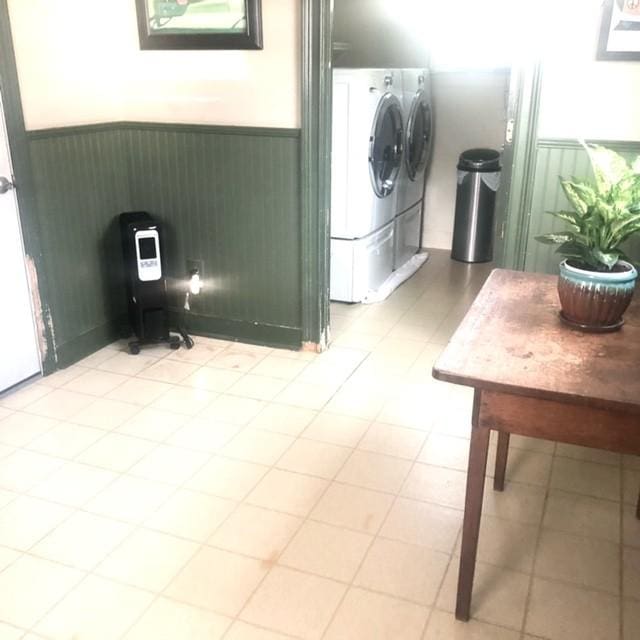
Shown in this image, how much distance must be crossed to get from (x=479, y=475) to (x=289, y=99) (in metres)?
2.23

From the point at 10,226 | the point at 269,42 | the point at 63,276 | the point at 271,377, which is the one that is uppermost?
the point at 269,42

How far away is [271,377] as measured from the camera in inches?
133

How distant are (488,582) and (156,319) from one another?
7.55 ft

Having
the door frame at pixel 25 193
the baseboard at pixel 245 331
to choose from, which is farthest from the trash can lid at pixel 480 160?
the door frame at pixel 25 193

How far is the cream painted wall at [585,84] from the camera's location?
2.87m

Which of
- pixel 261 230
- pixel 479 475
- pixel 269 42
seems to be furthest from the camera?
pixel 261 230

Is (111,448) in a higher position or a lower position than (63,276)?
lower

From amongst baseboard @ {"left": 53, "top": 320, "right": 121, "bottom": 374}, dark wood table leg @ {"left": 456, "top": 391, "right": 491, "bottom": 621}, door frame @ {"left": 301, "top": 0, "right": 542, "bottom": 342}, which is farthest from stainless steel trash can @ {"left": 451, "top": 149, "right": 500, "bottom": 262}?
dark wood table leg @ {"left": 456, "top": 391, "right": 491, "bottom": 621}

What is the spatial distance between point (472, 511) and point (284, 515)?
30.6 inches

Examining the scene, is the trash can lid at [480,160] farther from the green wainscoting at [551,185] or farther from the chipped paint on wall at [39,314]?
the chipped paint on wall at [39,314]

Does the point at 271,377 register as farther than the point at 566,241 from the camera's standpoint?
Yes

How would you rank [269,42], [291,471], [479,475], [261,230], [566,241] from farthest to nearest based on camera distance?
[261,230]
[269,42]
[291,471]
[566,241]
[479,475]

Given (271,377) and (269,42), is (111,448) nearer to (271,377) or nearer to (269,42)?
(271,377)

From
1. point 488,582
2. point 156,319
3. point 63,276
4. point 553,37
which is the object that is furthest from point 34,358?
point 553,37
